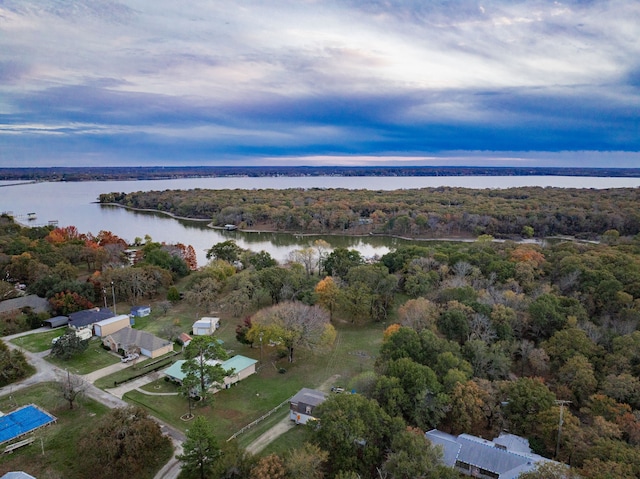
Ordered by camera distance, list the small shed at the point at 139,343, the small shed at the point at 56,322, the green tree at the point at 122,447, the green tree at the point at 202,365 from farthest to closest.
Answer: the small shed at the point at 56,322
the small shed at the point at 139,343
the green tree at the point at 202,365
the green tree at the point at 122,447

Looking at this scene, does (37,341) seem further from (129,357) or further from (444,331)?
(444,331)

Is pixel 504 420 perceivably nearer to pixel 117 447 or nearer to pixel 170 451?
pixel 170 451

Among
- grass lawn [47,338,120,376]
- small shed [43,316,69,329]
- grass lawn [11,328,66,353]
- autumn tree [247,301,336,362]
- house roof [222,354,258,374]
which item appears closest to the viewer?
house roof [222,354,258,374]

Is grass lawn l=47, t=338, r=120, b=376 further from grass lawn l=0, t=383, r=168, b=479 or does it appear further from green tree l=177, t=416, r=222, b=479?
green tree l=177, t=416, r=222, b=479

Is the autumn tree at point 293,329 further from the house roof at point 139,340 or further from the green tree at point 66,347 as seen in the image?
the green tree at point 66,347

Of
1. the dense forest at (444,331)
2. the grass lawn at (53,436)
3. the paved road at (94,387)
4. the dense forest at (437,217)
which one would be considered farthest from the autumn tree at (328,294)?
the dense forest at (437,217)

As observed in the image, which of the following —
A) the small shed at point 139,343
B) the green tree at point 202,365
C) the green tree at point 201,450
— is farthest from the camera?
the small shed at point 139,343

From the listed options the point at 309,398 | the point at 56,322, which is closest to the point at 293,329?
the point at 309,398

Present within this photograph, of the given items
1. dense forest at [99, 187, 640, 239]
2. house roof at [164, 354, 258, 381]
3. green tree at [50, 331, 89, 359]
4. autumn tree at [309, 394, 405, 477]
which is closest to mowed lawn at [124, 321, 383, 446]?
house roof at [164, 354, 258, 381]
